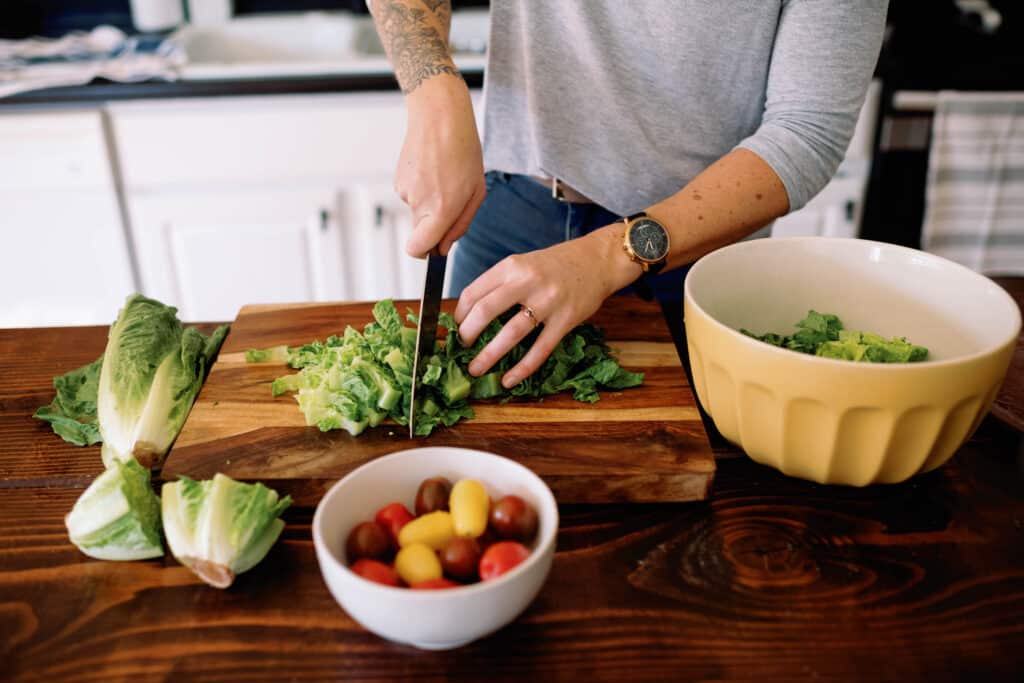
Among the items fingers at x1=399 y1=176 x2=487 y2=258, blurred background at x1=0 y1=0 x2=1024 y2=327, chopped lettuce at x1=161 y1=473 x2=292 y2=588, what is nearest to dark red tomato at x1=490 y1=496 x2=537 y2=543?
chopped lettuce at x1=161 y1=473 x2=292 y2=588

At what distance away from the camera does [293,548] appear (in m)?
0.99

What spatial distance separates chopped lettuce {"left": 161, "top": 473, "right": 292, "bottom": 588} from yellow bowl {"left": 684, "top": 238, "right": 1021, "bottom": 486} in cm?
59

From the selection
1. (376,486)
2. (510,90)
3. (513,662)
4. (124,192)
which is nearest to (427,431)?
(376,486)

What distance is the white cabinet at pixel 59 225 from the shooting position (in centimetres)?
263

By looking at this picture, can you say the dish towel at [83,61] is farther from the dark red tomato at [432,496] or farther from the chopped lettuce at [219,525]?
the dark red tomato at [432,496]

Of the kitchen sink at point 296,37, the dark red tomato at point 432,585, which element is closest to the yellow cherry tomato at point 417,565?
the dark red tomato at point 432,585

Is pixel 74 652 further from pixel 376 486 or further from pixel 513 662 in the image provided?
pixel 513 662

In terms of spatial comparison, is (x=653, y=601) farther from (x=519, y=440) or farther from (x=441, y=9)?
(x=441, y=9)

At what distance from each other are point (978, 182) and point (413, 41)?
7.50ft

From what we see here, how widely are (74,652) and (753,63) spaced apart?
1.39m

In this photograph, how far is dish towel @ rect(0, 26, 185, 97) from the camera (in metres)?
2.62

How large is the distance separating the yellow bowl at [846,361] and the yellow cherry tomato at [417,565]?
0.45 meters

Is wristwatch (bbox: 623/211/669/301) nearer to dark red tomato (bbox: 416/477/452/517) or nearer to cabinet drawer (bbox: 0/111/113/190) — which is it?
dark red tomato (bbox: 416/477/452/517)

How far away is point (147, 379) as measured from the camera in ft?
4.07
